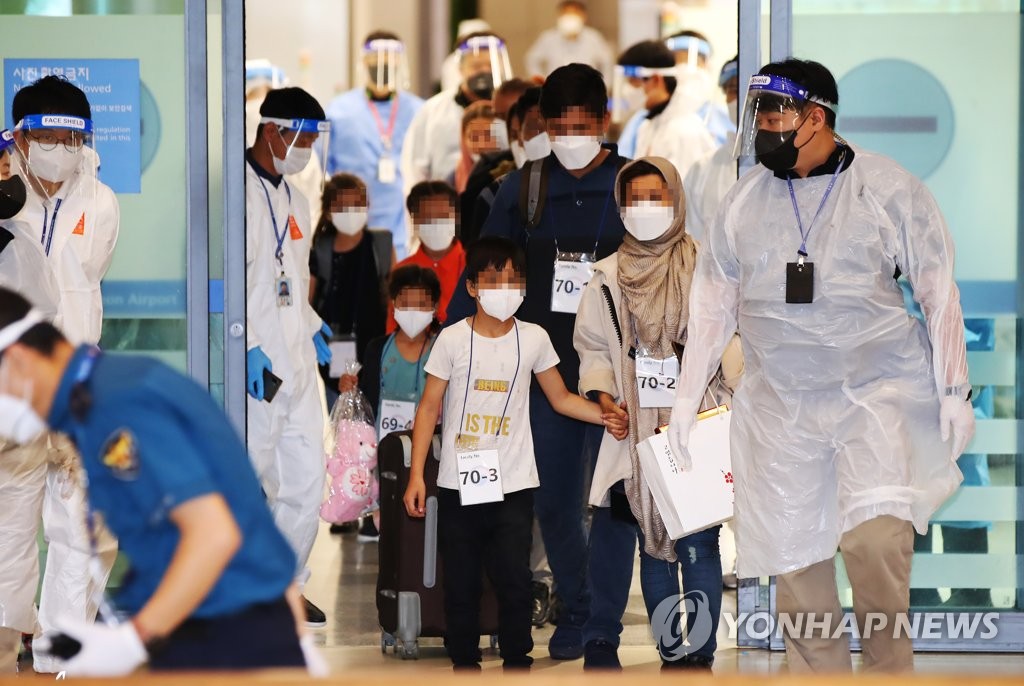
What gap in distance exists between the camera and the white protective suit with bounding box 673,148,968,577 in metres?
4.05

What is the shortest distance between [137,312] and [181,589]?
3.19 metres

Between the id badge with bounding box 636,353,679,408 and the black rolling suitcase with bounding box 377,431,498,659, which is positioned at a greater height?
the id badge with bounding box 636,353,679,408

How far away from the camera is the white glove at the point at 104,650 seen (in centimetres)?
245

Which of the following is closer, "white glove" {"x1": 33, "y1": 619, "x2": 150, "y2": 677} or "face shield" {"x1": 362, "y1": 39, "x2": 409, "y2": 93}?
"white glove" {"x1": 33, "y1": 619, "x2": 150, "y2": 677}

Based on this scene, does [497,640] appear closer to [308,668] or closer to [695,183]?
[695,183]

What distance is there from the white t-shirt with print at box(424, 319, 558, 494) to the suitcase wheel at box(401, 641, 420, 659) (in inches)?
25.8

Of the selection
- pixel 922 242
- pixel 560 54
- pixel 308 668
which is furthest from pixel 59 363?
pixel 560 54

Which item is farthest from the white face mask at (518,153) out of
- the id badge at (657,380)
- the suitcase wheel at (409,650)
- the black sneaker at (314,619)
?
the suitcase wheel at (409,650)

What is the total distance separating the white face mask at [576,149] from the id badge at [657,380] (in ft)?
2.31

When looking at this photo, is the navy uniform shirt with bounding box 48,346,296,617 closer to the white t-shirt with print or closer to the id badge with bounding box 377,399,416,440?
the white t-shirt with print

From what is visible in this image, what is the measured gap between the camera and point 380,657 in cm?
528

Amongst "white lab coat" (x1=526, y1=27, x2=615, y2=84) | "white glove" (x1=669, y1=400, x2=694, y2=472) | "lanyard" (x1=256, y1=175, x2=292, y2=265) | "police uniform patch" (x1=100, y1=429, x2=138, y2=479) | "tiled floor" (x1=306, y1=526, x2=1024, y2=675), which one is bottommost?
"tiled floor" (x1=306, y1=526, x2=1024, y2=675)

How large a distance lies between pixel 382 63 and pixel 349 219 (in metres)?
2.68

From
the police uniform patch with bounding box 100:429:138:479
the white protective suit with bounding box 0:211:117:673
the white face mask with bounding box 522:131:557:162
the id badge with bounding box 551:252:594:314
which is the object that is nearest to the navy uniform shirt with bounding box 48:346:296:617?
the police uniform patch with bounding box 100:429:138:479
